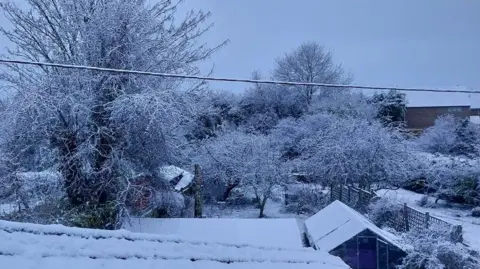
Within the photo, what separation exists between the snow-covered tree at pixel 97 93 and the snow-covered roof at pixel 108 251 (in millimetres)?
4163

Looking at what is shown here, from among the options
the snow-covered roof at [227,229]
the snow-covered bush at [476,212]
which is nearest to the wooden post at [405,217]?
the snow-covered roof at [227,229]

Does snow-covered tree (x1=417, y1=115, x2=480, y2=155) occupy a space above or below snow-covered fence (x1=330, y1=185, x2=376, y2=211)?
above

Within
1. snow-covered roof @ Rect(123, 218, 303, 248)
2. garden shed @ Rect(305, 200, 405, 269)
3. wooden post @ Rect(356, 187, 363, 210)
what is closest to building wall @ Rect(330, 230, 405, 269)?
garden shed @ Rect(305, 200, 405, 269)

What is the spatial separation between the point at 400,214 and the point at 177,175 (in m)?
5.15

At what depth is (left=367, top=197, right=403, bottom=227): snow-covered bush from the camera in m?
9.61

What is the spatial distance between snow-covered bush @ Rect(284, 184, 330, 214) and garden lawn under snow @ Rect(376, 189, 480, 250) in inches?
65.3

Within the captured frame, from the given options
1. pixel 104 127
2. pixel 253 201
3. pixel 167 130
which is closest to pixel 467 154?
pixel 253 201

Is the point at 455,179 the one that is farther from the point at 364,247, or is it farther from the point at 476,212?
the point at 364,247

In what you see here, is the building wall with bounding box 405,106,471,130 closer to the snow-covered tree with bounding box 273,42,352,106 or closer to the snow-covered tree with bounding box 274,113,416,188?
the snow-covered tree with bounding box 273,42,352,106

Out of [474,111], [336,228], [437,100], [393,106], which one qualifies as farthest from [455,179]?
[437,100]

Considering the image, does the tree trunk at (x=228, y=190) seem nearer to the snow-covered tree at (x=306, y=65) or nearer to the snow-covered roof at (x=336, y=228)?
the snow-covered roof at (x=336, y=228)

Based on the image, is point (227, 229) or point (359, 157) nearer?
point (227, 229)

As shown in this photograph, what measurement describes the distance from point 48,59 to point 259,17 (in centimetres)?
472

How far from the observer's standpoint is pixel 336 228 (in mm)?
7621
